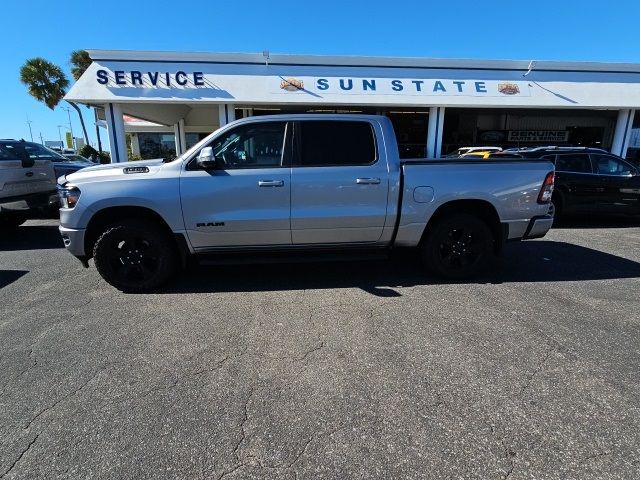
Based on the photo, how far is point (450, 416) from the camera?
98.3 inches

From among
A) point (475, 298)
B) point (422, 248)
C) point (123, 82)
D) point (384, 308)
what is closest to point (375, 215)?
point (422, 248)

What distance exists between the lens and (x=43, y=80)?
37.5 metres

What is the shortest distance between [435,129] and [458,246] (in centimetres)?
980

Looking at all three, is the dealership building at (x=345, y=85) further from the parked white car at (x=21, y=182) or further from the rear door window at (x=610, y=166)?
the rear door window at (x=610, y=166)

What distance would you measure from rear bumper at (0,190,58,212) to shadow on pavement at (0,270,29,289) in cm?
210

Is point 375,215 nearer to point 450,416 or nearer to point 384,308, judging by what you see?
point 384,308

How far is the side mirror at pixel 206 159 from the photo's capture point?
430 centimetres

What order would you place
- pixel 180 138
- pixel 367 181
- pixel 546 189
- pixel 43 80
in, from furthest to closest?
pixel 43 80, pixel 180 138, pixel 546 189, pixel 367 181

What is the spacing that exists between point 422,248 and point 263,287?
209cm

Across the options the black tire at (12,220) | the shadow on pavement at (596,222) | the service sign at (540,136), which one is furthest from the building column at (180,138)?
the service sign at (540,136)

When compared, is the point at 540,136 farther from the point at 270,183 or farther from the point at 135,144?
the point at 135,144

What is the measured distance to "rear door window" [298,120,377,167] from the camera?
15.3 ft

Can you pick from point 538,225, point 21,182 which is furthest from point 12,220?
point 538,225

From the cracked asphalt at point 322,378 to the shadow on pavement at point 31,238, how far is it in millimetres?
2367
